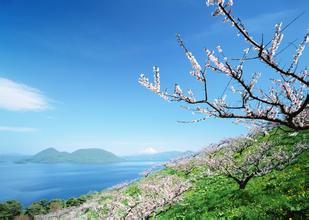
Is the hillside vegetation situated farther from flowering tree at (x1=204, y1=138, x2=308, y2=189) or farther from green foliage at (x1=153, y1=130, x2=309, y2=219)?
flowering tree at (x1=204, y1=138, x2=308, y2=189)

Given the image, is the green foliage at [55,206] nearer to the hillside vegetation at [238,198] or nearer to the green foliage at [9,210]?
the green foliage at [9,210]

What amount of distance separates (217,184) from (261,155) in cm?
434

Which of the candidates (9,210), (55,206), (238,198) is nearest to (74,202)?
(55,206)

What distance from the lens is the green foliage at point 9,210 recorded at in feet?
134

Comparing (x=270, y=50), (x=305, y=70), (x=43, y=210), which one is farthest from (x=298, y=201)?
(x=43, y=210)

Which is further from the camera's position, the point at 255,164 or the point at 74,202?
the point at 74,202

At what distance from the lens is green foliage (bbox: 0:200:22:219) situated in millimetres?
40844

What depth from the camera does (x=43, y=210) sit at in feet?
147

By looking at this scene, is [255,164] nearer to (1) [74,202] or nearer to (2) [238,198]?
(2) [238,198]

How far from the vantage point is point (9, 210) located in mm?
41031

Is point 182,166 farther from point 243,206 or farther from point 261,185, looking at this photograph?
point 243,206

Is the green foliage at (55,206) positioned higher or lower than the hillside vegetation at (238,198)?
lower

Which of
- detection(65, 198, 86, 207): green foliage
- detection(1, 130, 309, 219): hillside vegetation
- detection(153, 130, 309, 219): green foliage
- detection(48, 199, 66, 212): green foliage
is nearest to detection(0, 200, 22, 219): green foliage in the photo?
detection(48, 199, 66, 212): green foliage

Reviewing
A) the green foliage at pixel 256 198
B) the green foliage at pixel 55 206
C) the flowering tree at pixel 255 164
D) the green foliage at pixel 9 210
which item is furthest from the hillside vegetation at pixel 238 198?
the green foliage at pixel 9 210
